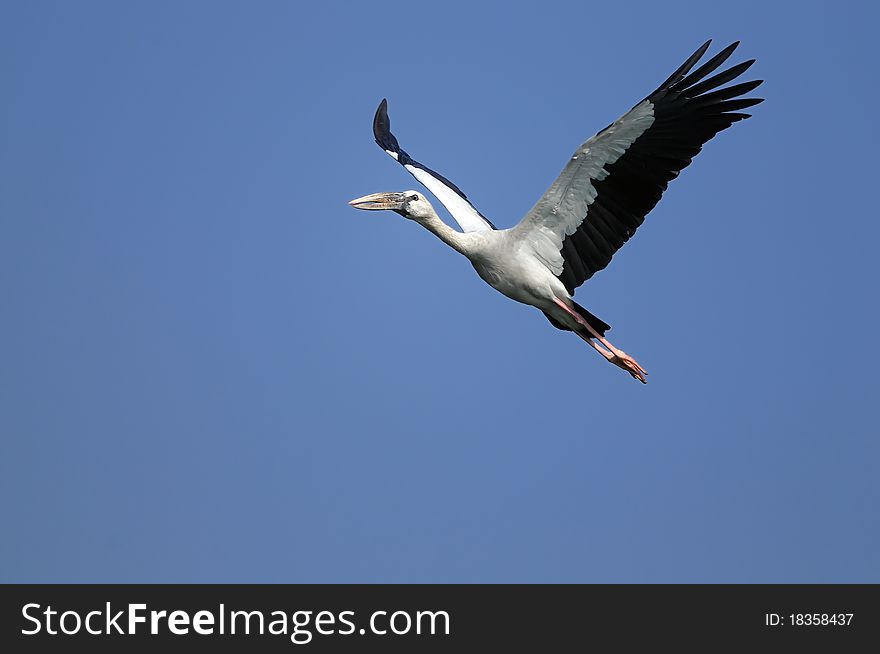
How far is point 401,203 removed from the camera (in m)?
19.4

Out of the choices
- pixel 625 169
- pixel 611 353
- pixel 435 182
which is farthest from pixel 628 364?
pixel 435 182

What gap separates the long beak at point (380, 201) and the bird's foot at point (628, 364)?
4.06 meters

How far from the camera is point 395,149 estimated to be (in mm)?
24109

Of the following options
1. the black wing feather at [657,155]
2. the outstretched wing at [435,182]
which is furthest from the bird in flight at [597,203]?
the outstretched wing at [435,182]

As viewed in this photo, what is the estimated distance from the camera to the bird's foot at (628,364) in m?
18.7

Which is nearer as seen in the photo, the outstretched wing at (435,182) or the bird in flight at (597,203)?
the bird in flight at (597,203)

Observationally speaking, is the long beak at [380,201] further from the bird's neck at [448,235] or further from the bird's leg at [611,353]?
the bird's leg at [611,353]

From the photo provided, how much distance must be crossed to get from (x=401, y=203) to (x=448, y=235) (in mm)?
962

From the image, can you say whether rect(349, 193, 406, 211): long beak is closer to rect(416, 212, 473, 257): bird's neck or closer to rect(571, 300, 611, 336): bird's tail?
rect(416, 212, 473, 257): bird's neck

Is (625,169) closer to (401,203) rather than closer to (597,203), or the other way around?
(597,203)

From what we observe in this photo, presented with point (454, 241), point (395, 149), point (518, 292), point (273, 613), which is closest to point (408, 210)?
point (454, 241)

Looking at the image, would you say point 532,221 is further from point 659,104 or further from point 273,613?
point 273,613

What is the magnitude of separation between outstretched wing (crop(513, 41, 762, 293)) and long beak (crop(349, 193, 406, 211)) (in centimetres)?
198

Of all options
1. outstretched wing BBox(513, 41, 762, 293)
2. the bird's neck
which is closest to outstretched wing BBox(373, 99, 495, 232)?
the bird's neck
